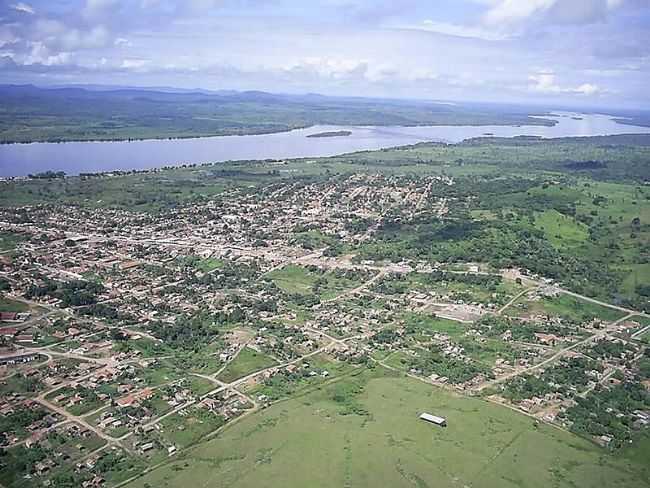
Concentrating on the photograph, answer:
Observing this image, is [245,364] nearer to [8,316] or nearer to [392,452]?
[392,452]

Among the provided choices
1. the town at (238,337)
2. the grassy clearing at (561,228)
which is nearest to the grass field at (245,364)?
the town at (238,337)

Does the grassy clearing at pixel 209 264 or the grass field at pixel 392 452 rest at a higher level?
the grassy clearing at pixel 209 264

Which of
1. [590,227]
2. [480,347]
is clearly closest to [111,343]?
[480,347]

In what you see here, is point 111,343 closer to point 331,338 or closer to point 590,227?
point 331,338

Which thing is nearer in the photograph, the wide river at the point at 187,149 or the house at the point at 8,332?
the house at the point at 8,332

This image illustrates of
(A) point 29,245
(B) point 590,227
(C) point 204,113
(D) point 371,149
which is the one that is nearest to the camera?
(A) point 29,245

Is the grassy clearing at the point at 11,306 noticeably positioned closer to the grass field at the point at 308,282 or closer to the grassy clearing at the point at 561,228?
the grass field at the point at 308,282
